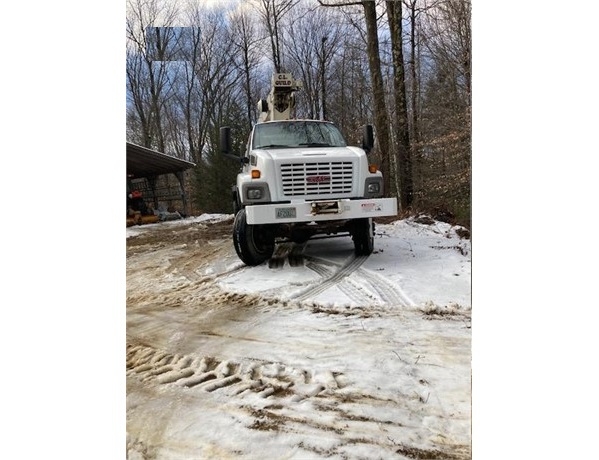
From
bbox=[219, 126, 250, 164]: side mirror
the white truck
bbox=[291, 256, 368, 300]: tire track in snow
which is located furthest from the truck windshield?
bbox=[291, 256, 368, 300]: tire track in snow

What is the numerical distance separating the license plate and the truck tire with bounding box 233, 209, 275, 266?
8 cm

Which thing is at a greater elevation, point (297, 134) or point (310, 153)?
point (297, 134)

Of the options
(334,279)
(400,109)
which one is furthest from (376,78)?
(334,279)

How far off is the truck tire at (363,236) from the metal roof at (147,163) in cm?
81

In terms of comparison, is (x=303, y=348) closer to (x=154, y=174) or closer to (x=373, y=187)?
(x=373, y=187)

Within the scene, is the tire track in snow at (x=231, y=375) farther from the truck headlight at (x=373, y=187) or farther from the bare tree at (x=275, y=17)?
the bare tree at (x=275, y=17)

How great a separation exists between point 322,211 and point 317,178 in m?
0.25

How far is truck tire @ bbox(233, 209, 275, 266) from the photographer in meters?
1.70

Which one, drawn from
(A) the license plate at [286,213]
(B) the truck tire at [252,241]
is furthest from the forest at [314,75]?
(A) the license plate at [286,213]

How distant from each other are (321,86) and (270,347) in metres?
1.10

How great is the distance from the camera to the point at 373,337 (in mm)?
1479

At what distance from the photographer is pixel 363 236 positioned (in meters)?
1.73

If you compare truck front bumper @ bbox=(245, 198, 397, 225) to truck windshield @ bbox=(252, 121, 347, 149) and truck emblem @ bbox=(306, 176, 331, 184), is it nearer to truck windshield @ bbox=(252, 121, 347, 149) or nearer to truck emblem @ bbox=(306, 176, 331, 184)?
truck emblem @ bbox=(306, 176, 331, 184)
